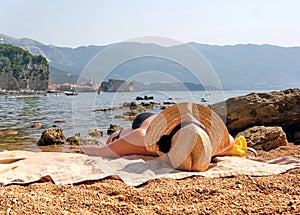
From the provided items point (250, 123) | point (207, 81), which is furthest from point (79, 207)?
point (250, 123)

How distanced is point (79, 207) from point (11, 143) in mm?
8928

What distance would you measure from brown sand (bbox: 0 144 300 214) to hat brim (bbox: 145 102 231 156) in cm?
105

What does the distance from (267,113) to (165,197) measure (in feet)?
21.2

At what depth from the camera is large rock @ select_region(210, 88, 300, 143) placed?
867 cm

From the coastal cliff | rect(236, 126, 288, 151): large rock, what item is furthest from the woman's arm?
the coastal cliff

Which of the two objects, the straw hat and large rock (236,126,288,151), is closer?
the straw hat

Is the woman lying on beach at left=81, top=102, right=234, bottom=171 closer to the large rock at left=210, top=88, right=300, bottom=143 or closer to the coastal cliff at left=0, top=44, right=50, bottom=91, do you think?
the large rock at left=210, top=88, right=300, bottom=143

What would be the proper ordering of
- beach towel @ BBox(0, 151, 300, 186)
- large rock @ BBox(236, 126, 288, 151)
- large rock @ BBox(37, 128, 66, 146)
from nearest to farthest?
1. beach towel @ BBox(0, 151, 300, 186)
2. large rock @ BBox(236, 126, 288, 151)
3. large rock @ BBox(37, 128, 66, 146)

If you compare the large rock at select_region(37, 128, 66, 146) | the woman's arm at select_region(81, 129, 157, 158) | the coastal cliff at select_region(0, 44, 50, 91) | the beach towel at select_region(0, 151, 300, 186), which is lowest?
the large rock at select_region(37, 128, 66, 146)

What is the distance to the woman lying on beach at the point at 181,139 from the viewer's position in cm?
412

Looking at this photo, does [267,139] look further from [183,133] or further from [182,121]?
[183,133]

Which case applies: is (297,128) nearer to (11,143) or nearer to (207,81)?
(207,81)

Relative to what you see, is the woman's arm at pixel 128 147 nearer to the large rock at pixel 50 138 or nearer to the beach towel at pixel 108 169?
the beach towel at pixel 108 169

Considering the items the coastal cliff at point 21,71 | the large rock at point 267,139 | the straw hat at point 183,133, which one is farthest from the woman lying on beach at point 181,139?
the coastal cliff at point 21,71
